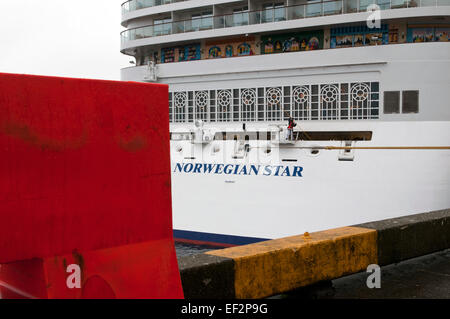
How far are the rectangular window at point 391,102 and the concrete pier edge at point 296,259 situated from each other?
8537 mm

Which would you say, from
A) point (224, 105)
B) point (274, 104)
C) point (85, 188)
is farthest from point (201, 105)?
point (85, 188)

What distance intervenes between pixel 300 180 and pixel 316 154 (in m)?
0.81

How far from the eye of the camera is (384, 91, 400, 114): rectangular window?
13.1m

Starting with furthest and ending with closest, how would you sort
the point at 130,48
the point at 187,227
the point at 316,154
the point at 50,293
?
the point at 130,48, the point at 187,227, the point at 316,154, the point at 50,293

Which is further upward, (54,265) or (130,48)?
(130,48)

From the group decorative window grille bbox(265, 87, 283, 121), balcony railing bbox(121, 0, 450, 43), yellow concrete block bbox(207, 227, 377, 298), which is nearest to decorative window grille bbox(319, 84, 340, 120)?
decorative window grille bbox(265, 87, 283, 121)

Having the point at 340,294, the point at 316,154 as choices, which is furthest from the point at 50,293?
the point at 316,154

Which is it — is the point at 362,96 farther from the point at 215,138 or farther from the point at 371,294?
the point at 371,294

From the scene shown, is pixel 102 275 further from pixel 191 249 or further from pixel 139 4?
pixel 139 4

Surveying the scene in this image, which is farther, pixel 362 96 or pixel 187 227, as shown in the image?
pixel 187 227

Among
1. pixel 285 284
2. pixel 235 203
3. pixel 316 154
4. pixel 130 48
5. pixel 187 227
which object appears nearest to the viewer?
pixel 285 284

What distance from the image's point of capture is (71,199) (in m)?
2.09

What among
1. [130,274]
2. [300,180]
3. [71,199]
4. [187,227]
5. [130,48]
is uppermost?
[130,48]

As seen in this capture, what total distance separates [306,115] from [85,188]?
12.5 meters
